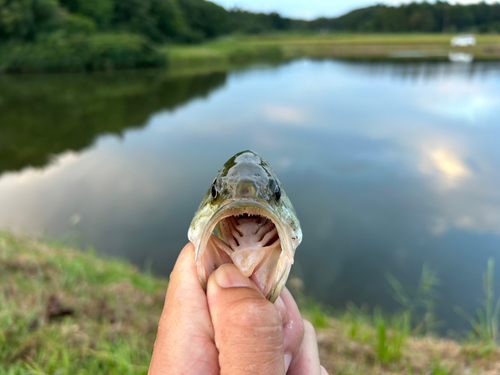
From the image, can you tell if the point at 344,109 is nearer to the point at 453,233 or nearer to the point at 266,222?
the point at 453,233

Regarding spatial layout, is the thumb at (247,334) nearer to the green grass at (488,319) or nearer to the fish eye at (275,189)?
the fish eye at (275,189)

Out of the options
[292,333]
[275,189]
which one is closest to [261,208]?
[275,189]

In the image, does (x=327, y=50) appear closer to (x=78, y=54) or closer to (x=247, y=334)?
(x=78, y=54)

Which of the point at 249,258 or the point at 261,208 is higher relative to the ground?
the point at 261,208

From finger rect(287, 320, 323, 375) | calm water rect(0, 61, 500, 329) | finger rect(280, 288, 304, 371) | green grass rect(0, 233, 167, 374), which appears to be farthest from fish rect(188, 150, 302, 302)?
calm water rect(0, 61, 500, 329)

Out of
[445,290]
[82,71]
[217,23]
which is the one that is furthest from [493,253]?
[217,23]

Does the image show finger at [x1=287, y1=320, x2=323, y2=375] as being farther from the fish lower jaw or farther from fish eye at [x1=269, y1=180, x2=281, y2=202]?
fish eye at [x1=269, y1=180, x2=281, y2=202]
